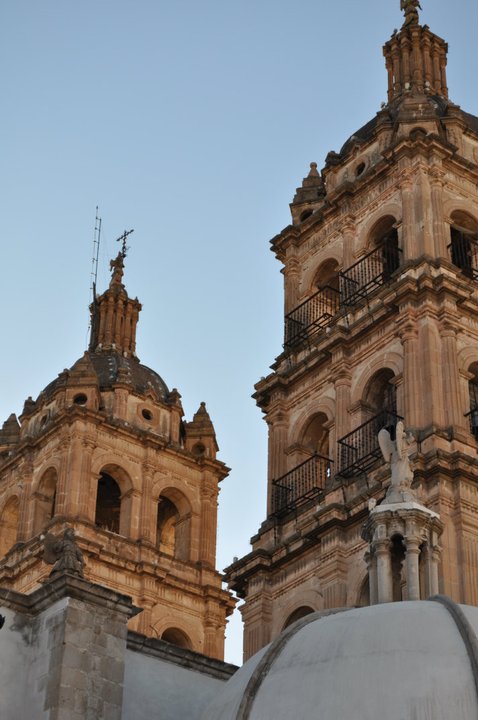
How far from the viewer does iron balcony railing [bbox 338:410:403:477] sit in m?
39.6

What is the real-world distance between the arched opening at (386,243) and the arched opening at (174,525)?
503 inches

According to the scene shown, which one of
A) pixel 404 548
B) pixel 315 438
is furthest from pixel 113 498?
pixel 404 548

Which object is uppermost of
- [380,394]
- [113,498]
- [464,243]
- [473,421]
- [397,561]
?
[464,243]

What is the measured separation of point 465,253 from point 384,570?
16062mm

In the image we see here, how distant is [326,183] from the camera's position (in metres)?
→ 47.4

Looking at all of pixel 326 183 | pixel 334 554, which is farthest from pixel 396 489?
pixel 326 183

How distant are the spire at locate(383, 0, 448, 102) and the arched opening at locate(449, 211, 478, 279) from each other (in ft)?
17.5

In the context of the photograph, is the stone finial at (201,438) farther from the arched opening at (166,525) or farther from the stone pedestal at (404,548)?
the stone pedestal at (404,548)

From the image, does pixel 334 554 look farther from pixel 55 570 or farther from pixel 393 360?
pixel 55 570

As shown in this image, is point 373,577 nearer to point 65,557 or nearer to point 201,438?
point 65,557

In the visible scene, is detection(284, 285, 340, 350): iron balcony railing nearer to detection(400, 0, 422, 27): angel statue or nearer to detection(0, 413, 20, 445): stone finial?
detection(400, 0, 422, 27): angel statue

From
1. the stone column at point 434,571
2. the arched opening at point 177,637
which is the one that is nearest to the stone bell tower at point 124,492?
the arched opening at point 177,637

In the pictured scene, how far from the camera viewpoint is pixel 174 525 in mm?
55031

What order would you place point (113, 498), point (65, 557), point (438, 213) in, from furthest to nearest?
point (113, 498), point (438, 213), point (65, 557)
